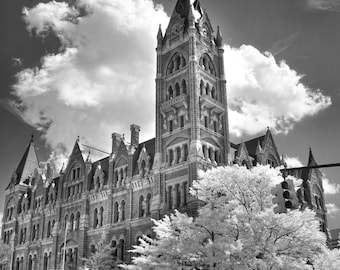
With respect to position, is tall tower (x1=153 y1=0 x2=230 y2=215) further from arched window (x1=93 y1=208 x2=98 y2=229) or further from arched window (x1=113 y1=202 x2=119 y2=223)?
arched window (x1=93 y1=208 x2=98 y2=229)

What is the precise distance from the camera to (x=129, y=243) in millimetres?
46781

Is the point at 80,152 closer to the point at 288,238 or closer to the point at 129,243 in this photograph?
the point at 129,243

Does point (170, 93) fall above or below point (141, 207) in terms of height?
above

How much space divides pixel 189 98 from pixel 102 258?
18.7 m

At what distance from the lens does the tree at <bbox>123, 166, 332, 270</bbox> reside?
2644cm

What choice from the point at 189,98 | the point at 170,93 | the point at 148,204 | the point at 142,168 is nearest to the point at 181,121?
the point at 189,98

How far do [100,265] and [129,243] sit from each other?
143 inches

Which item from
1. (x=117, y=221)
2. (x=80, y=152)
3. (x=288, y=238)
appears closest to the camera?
(x=288, y=238)

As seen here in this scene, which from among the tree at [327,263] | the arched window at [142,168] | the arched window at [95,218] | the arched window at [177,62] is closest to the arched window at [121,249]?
the arched window at [95,218]

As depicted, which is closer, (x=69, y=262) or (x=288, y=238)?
(x=288, y=238)

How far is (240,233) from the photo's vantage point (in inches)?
1099

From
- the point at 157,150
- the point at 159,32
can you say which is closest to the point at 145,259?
the point at 157,150

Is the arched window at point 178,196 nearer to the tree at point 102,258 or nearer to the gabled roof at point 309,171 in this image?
the tree at point 102,258

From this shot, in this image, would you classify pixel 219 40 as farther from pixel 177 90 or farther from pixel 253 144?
pixel 253 144
